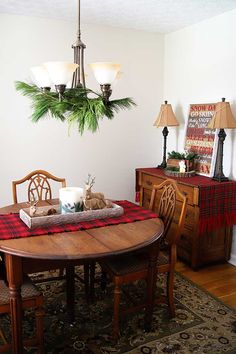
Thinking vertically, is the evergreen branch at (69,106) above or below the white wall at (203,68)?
below

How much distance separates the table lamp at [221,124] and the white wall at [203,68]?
0.43ft

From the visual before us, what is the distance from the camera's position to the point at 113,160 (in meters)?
3.93

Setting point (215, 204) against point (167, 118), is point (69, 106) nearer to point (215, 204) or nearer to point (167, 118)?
point (215, 204)

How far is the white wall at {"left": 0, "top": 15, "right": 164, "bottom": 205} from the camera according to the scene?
3.33 m

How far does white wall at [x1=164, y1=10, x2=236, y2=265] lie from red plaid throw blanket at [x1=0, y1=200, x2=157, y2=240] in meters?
1.37

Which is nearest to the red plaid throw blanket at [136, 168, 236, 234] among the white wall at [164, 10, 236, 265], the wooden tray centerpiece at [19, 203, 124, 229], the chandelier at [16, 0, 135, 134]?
the white wall at [164, 10, 236, 265]

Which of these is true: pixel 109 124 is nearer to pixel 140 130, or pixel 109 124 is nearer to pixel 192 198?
pixel 140 130

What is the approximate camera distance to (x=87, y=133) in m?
3.73

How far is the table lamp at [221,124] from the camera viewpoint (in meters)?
2.97

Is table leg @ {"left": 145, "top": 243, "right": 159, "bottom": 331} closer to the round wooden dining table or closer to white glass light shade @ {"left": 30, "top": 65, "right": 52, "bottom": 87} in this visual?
the round wooden dining table

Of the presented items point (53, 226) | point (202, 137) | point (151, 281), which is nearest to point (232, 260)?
point (202, 137)

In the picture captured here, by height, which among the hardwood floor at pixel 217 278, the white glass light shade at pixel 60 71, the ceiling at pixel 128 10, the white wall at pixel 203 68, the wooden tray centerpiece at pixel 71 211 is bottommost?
the hardwood floor at pixel 217 278

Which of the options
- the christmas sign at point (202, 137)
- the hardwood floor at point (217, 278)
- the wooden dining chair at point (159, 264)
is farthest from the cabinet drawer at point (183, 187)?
the hardwood floor at point (217, 278)

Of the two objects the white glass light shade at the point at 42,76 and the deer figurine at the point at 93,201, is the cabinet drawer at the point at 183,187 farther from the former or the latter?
the white glass light shade at the point at 42,76
